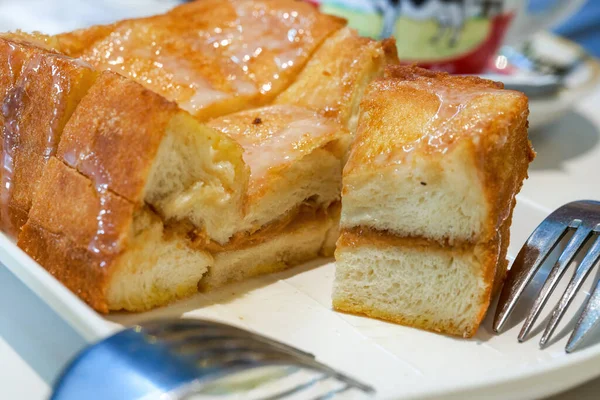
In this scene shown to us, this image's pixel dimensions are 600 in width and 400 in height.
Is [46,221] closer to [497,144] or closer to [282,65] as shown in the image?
[282,65]

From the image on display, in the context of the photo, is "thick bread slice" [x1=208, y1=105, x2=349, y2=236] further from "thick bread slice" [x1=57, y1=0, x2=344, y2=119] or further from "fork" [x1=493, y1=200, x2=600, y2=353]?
"fork" [x1=493, y1=200, x2=600, y2=353]

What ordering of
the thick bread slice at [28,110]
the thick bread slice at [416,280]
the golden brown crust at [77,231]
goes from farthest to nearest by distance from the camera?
the thick bread slice at [28,110], the thick bread slice at [416,280], the golden brown crust at [77,231]

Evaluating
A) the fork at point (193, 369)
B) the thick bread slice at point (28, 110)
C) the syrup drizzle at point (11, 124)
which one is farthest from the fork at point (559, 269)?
the syrup drizzle at point (11, 124)

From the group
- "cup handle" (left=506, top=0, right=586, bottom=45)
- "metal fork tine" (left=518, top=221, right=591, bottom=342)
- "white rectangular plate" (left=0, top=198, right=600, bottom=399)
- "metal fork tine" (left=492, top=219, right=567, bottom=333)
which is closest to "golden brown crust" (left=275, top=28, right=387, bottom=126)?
"white rectangular plate" (left=0, top=198, right=600, bottom=399)

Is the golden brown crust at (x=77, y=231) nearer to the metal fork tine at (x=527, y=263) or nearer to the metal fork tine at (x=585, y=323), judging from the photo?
the metal fork tine at (x=527, y=263)

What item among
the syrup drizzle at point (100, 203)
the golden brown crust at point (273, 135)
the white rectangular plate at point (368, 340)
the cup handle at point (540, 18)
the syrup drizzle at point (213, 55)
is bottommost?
the white rectangular plate at point (368, 340)

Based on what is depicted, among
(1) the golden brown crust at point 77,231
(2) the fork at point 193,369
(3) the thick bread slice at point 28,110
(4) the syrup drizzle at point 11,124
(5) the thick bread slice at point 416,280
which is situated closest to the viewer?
(2) the fork at point 193,369

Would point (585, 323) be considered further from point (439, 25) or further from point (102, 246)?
point (439, 25)
